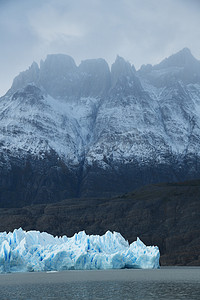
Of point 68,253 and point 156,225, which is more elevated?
point 156,225

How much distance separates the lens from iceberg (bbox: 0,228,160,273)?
318 ft

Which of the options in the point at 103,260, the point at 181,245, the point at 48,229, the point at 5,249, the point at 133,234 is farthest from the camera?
the point at 48,229

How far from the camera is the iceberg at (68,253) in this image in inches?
3821

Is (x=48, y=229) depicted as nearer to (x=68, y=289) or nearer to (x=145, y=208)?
(x=145, y=208)

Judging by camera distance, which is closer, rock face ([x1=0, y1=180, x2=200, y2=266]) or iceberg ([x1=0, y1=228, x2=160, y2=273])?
iceberg ([x1=0, y1=228, x2=160, y2=273])

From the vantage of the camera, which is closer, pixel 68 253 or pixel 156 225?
pixel 68 253

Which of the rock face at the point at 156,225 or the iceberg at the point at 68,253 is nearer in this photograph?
the iceberg at the point at 68,253

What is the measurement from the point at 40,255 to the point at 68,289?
1481 inches

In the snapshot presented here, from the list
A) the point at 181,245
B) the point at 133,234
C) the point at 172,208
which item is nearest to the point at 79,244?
the point at 181,245

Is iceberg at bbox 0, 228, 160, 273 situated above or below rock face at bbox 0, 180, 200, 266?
below

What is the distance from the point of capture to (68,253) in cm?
9850

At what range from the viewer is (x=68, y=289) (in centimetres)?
6212

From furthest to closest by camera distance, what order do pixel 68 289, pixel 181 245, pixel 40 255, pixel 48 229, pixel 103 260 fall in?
pixel 48 229, pixel 181 245, pixel 103 260, pixel 40 255, pixel 68 289

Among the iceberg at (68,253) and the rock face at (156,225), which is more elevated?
the rock face at (156,225)
